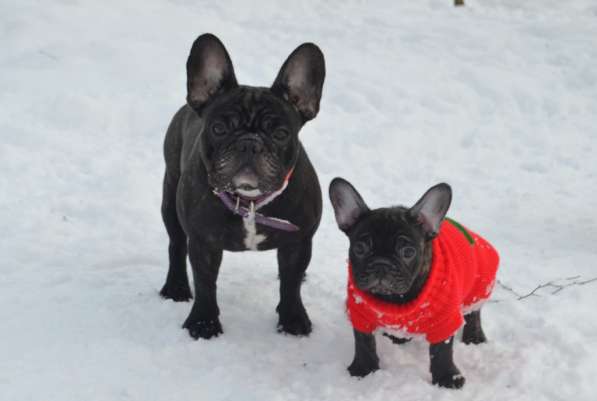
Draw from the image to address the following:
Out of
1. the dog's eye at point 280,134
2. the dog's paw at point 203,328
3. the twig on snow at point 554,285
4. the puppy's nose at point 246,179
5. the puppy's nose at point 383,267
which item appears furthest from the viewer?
the twig on snow at point 554,285

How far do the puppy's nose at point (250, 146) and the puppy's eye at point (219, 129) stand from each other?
17cm

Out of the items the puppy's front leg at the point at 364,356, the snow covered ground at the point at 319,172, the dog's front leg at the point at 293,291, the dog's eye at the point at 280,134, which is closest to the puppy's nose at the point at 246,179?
the dog's eye at the point at 280,134

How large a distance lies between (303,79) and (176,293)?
1792mm

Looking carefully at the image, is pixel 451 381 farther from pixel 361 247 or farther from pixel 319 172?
pixel 319 172

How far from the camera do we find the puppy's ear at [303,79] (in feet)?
12.6

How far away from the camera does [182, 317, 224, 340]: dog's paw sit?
431 centimetres

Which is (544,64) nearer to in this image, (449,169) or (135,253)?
(449,169)

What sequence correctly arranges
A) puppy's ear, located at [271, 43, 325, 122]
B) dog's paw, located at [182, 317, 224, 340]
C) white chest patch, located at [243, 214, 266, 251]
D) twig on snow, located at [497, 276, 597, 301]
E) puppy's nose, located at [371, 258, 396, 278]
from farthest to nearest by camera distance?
twig on snow, located at [497, 276, 597, 301] → dog's paw, located at [182, 317, 224, 340] → white chest patch, located at [243, 214, 266, 251] → puppy's ear, located at [271, 43, 325, 122] → puppy's nose, located at [371, 258, 396, 278]

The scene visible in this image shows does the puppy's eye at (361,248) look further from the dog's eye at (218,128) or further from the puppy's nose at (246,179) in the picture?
the dog's eye at (218,128)

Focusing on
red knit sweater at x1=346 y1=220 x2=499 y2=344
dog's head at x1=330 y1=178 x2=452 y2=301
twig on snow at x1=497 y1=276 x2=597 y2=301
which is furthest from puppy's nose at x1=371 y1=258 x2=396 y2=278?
twig on snow at x1=497 y1=276 x2=597 y2=301

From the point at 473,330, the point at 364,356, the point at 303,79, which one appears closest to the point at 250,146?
the point at 303,79

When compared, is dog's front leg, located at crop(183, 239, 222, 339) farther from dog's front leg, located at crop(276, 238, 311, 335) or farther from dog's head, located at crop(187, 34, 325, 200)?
dog's head, located at crop(187, 34, 325, 200)

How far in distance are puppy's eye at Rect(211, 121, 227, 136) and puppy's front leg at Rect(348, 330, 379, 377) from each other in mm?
1266

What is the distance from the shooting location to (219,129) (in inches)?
147
